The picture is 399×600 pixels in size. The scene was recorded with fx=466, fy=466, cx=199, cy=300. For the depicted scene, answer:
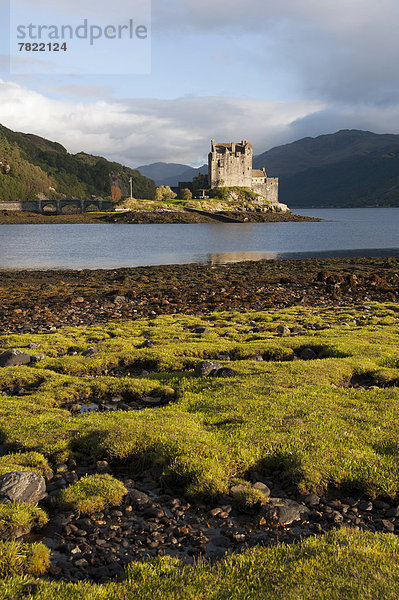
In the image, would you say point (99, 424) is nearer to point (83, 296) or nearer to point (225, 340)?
point (225, 340)

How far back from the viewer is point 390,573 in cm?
595

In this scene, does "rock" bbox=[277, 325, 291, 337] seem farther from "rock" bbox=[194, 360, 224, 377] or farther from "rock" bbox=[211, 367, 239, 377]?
"rock" bbox=[211, 367, 239, 377]

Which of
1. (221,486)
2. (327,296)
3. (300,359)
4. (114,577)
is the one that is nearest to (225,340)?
(300,359)

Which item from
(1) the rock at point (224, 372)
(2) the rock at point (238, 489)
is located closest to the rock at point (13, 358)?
(1) the rock at point (224, 372)

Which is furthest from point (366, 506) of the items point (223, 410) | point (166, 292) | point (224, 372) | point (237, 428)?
point (166, 292)

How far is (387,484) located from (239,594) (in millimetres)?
4155

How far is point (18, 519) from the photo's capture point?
746cm

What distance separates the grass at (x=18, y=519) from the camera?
732cm

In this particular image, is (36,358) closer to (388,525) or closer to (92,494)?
(92,494)

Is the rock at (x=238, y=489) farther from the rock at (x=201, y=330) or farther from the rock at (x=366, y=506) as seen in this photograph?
the rock at (x=201, y=330)

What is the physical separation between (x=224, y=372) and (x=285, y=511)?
696cm

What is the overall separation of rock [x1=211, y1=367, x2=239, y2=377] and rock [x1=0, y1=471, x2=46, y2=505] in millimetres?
7266

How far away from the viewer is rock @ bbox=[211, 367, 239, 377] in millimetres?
14766

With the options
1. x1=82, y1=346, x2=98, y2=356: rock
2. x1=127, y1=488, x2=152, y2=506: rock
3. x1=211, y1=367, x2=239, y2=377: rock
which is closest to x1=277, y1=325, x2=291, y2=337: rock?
x1=211, y1=367, x2=239, y2=377: rock
